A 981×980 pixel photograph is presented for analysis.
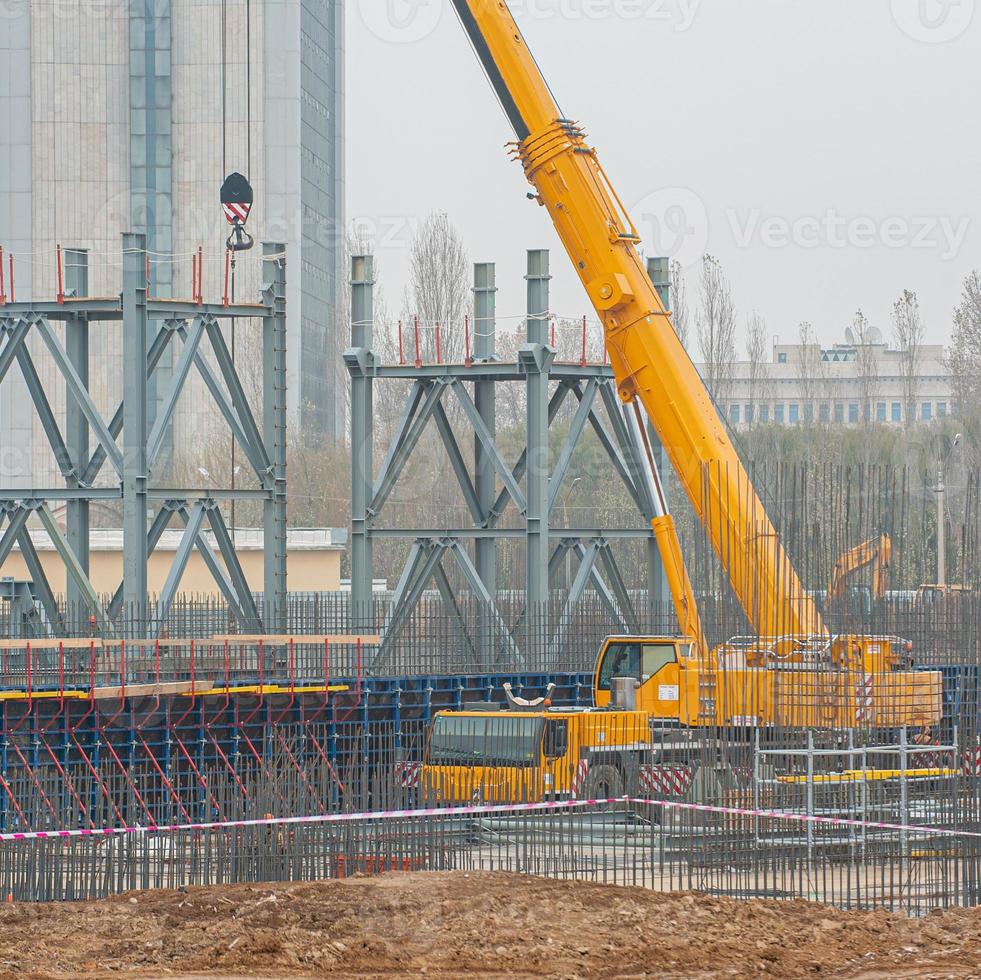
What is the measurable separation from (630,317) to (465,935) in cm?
989

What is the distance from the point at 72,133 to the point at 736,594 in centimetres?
5548

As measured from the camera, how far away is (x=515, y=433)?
201 ft

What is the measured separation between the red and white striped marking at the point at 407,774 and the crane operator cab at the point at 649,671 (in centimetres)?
246

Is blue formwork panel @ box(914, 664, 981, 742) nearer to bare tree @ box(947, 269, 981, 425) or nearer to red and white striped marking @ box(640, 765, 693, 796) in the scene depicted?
red and white striped marking @ box(640, 765, 693, 796)

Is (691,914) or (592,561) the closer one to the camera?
(691,914)

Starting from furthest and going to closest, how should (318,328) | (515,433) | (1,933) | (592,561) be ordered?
(318,328) < (515,433) < (592,561) < (1,933)

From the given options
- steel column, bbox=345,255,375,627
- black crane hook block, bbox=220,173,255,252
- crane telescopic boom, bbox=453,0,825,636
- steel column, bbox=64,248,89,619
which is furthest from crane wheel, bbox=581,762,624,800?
black crane hook block, bbox=220,173,255,252

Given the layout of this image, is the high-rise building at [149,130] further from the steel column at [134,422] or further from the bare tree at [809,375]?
the steel column at [134,422]

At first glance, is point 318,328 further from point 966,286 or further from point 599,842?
point 599,842

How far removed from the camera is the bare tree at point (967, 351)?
2435 inches

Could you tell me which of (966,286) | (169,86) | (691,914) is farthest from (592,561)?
(169,86)

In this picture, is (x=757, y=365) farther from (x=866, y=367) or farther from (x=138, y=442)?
(x=138, y=442)

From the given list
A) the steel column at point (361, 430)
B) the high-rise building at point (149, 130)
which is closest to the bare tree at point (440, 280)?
the high-rise building at point (149, 130)

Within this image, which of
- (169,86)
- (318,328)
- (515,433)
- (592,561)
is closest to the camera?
(592,561)
